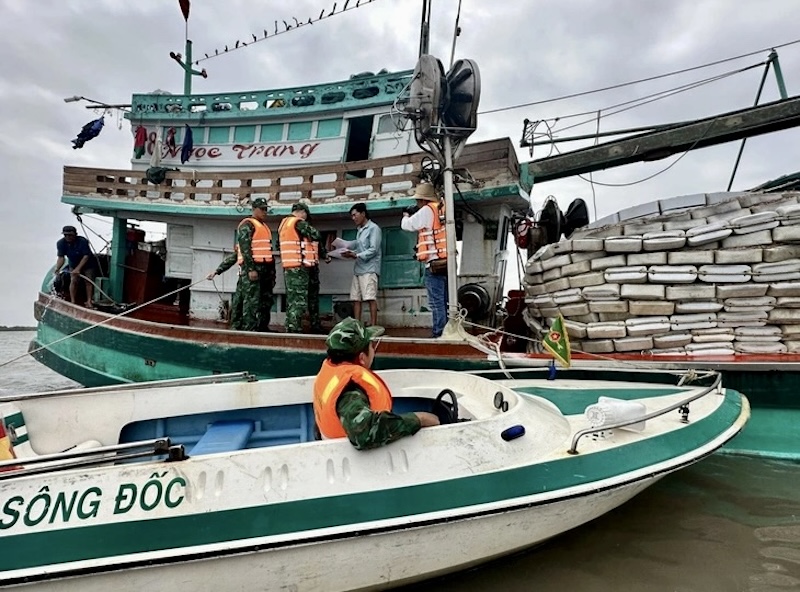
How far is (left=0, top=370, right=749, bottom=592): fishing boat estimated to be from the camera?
7.18 ft

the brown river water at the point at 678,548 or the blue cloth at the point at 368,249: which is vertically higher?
the blue cloth at the point at 368,249

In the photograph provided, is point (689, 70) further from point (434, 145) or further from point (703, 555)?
point (703, 555)

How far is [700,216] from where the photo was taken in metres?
4.85

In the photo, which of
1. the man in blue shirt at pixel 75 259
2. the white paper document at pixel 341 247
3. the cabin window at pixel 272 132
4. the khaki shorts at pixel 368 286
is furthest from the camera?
the cabin window at pixel 272 132

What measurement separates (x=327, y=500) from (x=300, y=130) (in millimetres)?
8633

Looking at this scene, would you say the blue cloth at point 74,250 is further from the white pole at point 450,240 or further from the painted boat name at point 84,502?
the painted boat name at point 84,502

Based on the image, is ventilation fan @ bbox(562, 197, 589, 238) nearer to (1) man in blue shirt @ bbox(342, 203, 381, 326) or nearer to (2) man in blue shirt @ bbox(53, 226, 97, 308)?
(1) man in blue shirt @ bbox(342, 203, 381, 326)

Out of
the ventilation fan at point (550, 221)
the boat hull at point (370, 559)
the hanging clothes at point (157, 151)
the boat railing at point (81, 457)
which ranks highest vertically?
the hanging clothes at point (157, 151)

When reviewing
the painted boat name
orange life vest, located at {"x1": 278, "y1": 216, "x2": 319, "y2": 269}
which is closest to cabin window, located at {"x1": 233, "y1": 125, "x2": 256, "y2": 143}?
orange life vest, located at {"x1": 278, "y1": 216, "x2": 319, "y2": 269}

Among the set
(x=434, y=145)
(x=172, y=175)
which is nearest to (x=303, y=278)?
(x=434, y=145)

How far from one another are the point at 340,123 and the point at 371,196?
2673mm

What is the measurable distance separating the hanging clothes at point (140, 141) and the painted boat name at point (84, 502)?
32.9 feet

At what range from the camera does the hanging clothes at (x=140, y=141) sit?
34.2 ft

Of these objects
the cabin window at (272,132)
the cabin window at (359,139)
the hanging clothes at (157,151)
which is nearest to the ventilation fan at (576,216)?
the cabin window at (359,139)
